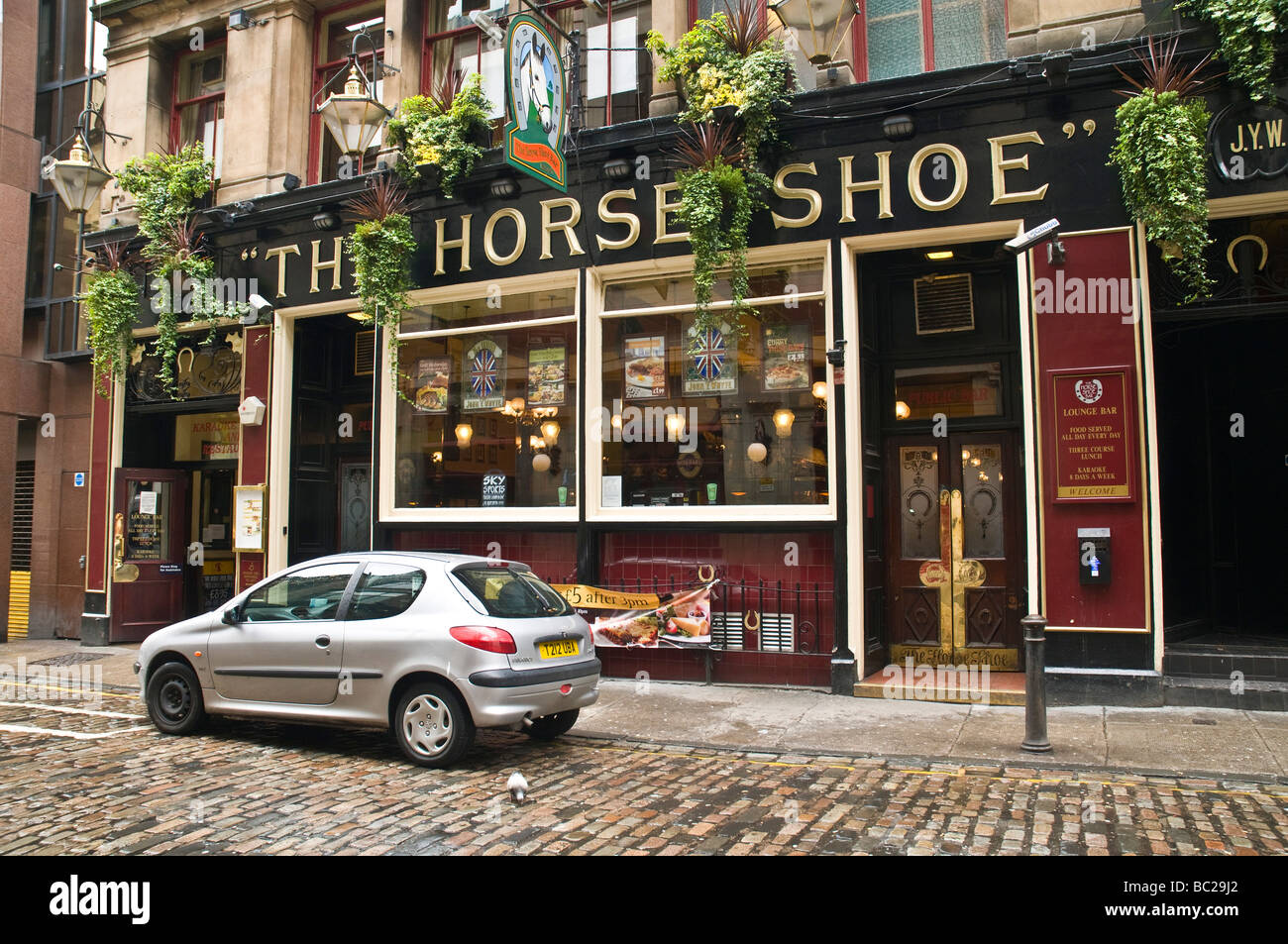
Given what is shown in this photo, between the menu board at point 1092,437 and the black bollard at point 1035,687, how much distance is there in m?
2.17

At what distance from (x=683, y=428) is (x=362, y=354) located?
19.6 ft

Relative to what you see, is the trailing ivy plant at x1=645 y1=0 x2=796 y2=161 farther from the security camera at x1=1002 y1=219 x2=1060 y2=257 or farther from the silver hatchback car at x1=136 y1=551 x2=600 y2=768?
the silver hatchback car at x1=136 y1=551 x2=600 y2=768

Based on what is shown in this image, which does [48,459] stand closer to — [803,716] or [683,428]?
[683,428]

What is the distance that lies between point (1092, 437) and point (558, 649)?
540 centimetres

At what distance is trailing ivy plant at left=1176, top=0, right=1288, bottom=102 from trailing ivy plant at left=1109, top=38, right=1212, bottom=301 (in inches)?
10.4

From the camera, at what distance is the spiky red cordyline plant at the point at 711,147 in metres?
10.2

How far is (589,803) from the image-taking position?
6.11 metres

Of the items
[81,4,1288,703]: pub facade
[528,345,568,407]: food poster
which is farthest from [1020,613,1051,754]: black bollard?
[528,345,568,407]: food poster

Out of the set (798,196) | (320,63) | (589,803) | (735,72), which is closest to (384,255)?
(320,63)

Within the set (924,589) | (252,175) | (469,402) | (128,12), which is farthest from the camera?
(128,12)

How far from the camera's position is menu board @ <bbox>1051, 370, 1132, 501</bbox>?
884 cm

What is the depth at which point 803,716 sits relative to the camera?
882 centimetres

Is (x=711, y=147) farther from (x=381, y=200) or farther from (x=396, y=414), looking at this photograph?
(x=396, y=414)

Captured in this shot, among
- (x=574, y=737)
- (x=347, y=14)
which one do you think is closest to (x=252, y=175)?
(x=347, y=14)
